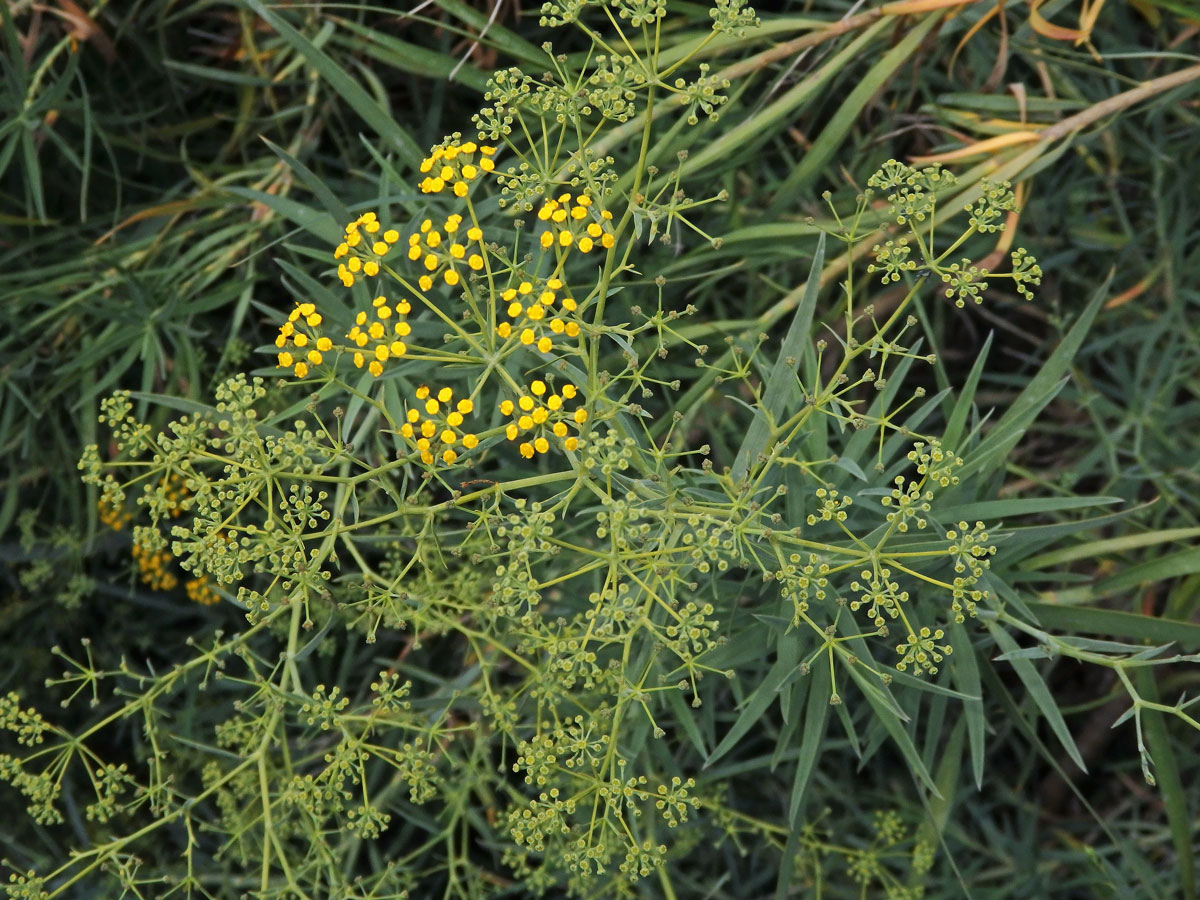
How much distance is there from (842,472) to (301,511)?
749mm

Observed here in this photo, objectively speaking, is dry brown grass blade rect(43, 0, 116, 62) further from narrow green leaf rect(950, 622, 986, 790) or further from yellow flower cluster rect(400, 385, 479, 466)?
narrow green leaf rect(950, 622, 986, 790)

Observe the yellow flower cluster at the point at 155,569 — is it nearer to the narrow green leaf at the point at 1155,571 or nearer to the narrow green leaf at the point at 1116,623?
the narrow green leaf at the point at 1116,623

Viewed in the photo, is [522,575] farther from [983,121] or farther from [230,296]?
[983,121]

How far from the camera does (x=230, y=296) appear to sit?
1.96 meters

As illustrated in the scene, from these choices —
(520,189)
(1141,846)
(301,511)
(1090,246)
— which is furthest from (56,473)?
(1141,846)

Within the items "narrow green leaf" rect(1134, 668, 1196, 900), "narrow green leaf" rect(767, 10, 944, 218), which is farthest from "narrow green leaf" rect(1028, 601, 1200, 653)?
"narrow green leaf" rect(767, 10, 944, 218)

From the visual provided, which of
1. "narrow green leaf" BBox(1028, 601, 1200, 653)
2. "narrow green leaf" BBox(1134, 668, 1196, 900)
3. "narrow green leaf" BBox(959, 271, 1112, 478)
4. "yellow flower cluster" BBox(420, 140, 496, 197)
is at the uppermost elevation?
"yellow flower cluster" BBox(420, 140, 496, 197)

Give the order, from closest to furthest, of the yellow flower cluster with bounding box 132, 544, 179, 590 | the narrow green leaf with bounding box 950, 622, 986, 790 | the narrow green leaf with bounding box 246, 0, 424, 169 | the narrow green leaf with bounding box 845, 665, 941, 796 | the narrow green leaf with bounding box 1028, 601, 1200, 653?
the narrow green leaf with bounding box 845, 665, 941, 796
the narrow green leaf with bounding box 950, 622, 986, 790
the narrow green leaf with bounding box 1028, 601, 1200, 653
the narrow green leaf with bounding box 246, 0, 424, 169
the yellow flower cluster with bounding box 132, 544, 179, 590

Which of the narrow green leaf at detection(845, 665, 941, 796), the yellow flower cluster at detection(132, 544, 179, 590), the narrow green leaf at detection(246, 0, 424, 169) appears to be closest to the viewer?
the narrow green leaf at detection(845, 665, 941, 796)

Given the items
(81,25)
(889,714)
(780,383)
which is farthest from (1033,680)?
(81,25)

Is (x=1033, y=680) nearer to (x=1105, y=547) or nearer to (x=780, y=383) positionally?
(x=1105, y=547)

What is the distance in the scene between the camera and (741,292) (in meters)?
2.26

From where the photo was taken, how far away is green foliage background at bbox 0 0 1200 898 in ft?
6.11

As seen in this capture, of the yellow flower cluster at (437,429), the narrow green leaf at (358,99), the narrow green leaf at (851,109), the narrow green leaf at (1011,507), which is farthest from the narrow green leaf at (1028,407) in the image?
the narrow green leaf at (358,99)
